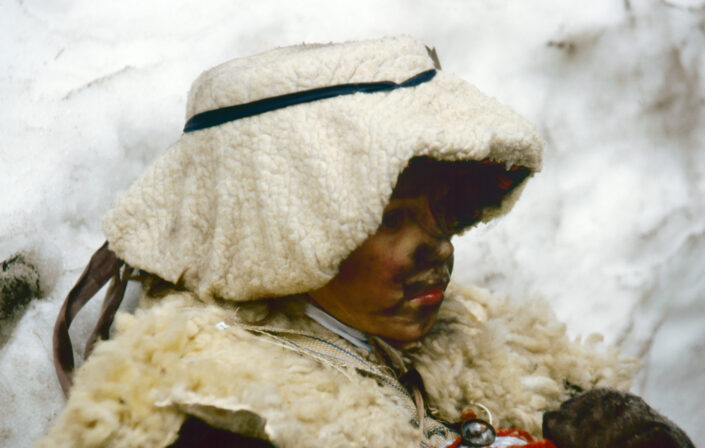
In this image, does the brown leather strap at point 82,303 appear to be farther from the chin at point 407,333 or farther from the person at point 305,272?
the chin at point 407,333

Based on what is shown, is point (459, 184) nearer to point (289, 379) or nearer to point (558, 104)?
point (289, 379)

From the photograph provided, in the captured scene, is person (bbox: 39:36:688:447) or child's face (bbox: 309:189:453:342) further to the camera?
child's face (bbox: 309:189:453:342)

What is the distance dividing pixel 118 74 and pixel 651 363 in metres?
1.69

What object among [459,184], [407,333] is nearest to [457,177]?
[459,184]

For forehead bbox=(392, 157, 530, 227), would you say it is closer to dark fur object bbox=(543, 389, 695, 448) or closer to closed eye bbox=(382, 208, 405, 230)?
closed eye bbox=(382, 208, 405, 230)

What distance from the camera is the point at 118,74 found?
1.61 meters

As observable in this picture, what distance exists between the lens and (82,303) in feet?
4.17

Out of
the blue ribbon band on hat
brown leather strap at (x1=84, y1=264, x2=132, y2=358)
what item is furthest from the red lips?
brown leather strap at (x1=84, y1=264, x2=132, y2=358)

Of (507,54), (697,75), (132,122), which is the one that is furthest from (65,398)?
(697,75)

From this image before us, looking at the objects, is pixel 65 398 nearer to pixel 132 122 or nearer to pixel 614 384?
pixel 132 122

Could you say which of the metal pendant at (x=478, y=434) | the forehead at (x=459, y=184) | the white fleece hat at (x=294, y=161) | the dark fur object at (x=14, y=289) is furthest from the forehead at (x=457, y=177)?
the dark fur object at (x=14, y=289)

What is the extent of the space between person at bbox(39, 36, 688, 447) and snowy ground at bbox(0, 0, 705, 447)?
45 centimetres

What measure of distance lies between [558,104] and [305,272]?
4.08ft

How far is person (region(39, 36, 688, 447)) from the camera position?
92cm
